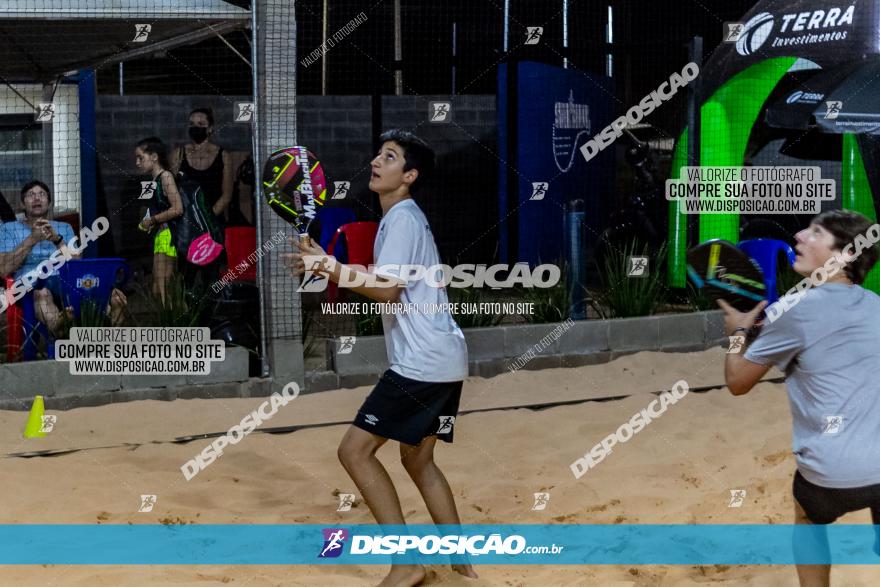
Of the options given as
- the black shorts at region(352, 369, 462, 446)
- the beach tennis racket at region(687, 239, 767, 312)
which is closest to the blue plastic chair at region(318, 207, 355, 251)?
the black shorts at region(352, 369, 462, 446)

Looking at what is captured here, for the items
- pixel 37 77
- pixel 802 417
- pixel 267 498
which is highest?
pixel 37 77

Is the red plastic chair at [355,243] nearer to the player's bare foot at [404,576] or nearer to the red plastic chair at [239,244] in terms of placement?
the red plastic chair at [239,244]

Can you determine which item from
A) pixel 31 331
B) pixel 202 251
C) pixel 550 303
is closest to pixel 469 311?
pixel 550 303

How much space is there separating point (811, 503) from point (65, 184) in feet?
30.4

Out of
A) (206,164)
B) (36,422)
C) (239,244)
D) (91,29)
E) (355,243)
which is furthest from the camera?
(355,243)

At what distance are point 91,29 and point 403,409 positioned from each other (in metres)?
5.44

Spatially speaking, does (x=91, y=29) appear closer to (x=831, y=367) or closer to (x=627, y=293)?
(x=627, y=293)

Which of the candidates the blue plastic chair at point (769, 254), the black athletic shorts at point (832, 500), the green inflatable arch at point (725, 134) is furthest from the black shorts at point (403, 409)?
the green inflatable arch at point (725, 134)

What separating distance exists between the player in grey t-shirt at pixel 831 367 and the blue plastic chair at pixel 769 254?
5.86 metres

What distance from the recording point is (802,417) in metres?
3.95

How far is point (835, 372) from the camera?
3.84 m

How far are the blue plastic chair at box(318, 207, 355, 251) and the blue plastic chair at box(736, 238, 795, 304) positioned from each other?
13.7ft

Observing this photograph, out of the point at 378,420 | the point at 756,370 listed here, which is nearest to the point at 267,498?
the point at 378,420

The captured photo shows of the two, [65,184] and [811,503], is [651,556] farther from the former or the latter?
[65,184]
